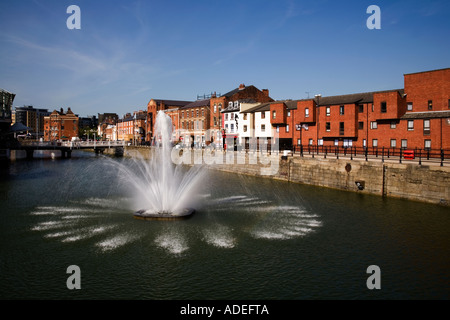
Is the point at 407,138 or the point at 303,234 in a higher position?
the point at 407,138

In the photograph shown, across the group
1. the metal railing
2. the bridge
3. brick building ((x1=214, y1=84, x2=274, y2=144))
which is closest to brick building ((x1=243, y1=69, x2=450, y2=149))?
the metal railing

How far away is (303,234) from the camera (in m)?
20.3

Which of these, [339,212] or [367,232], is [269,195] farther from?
[367,232]

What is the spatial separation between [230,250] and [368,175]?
20599 mm

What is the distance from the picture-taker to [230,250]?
17.5 m

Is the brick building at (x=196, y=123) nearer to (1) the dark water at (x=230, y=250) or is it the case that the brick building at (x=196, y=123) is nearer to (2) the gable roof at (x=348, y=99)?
(2) the gable roof at (x=348, y=99)

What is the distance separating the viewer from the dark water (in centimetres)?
1349

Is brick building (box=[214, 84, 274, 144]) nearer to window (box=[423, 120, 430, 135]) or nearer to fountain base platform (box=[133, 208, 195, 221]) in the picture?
window (box=[423, 120, 430, 135])

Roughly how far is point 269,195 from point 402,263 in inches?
717

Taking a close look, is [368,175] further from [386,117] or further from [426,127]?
[386,117]

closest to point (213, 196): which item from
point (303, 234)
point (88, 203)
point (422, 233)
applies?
point (88, 203)

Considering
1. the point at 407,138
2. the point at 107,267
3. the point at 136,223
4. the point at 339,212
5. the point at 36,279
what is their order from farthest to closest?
Result: the point at 407,138
the point at 339,212
the point at 136,223
the point at 107,267
the point at 36,279

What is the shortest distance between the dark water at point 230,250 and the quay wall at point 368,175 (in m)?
1.50

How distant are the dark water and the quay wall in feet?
4.91
